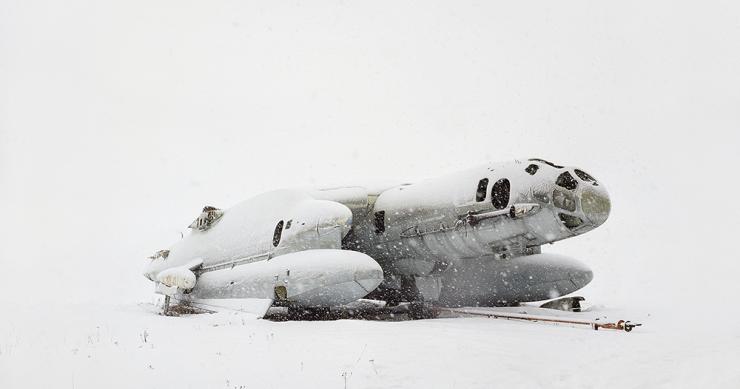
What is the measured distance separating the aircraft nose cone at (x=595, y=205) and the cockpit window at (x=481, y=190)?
2.19 meters

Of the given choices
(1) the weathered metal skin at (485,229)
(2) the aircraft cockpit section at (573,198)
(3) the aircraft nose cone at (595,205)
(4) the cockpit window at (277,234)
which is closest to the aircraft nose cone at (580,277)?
(1) the weathered metal skin at (485,229)

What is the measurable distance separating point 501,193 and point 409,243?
3029 millimetres

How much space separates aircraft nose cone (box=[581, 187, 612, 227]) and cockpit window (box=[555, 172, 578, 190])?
0.29 metres

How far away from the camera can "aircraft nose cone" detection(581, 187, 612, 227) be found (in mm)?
Answer: 12188

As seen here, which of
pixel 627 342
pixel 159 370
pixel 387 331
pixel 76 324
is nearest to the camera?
pixel 159 370

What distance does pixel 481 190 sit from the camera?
44.5 feet

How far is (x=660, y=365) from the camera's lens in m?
7.83

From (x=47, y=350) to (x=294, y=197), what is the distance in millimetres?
8968

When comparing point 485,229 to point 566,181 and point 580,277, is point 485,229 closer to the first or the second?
point 566,181

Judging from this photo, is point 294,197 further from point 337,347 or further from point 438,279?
point 337,347

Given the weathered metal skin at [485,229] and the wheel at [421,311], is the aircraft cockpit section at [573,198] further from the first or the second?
the wheel at [421,311]

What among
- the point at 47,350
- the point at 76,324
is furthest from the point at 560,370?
the point at 76,324

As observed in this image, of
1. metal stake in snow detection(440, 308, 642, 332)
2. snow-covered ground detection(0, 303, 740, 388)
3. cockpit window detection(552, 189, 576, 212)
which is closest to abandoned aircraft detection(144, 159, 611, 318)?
cockpit window detection(552, 189, 576, 212)

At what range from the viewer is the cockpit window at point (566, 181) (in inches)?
491
